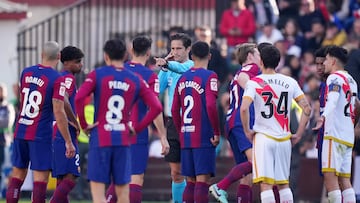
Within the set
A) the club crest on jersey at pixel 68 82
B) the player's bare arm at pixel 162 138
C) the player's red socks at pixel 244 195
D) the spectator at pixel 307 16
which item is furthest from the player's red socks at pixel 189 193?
the spectator at pixel 307 16

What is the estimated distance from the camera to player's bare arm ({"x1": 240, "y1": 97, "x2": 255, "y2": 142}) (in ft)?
59.5

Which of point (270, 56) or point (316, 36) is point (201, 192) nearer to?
point (270, 56)

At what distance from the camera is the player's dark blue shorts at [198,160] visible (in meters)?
19.4

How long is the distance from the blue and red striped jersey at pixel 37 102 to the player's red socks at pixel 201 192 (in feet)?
6.98

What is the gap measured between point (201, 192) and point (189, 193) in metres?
0.38

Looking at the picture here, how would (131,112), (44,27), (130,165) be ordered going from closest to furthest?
(130,165) < (131,112) < (44,27)

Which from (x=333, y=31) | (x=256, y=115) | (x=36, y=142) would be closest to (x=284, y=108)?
(x=256, y=115)

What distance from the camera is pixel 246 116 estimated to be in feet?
59.8

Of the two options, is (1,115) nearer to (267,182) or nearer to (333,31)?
(333,31)

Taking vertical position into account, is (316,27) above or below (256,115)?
above

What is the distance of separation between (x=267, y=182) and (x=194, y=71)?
1.92 m

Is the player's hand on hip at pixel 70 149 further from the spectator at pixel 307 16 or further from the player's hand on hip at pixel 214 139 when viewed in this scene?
the spectator at pixel 307 16

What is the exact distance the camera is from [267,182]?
18.4 metres

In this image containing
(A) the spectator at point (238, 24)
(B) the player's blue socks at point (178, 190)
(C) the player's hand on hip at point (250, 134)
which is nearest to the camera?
(C) the player's hand on hip at point (250, 134)
